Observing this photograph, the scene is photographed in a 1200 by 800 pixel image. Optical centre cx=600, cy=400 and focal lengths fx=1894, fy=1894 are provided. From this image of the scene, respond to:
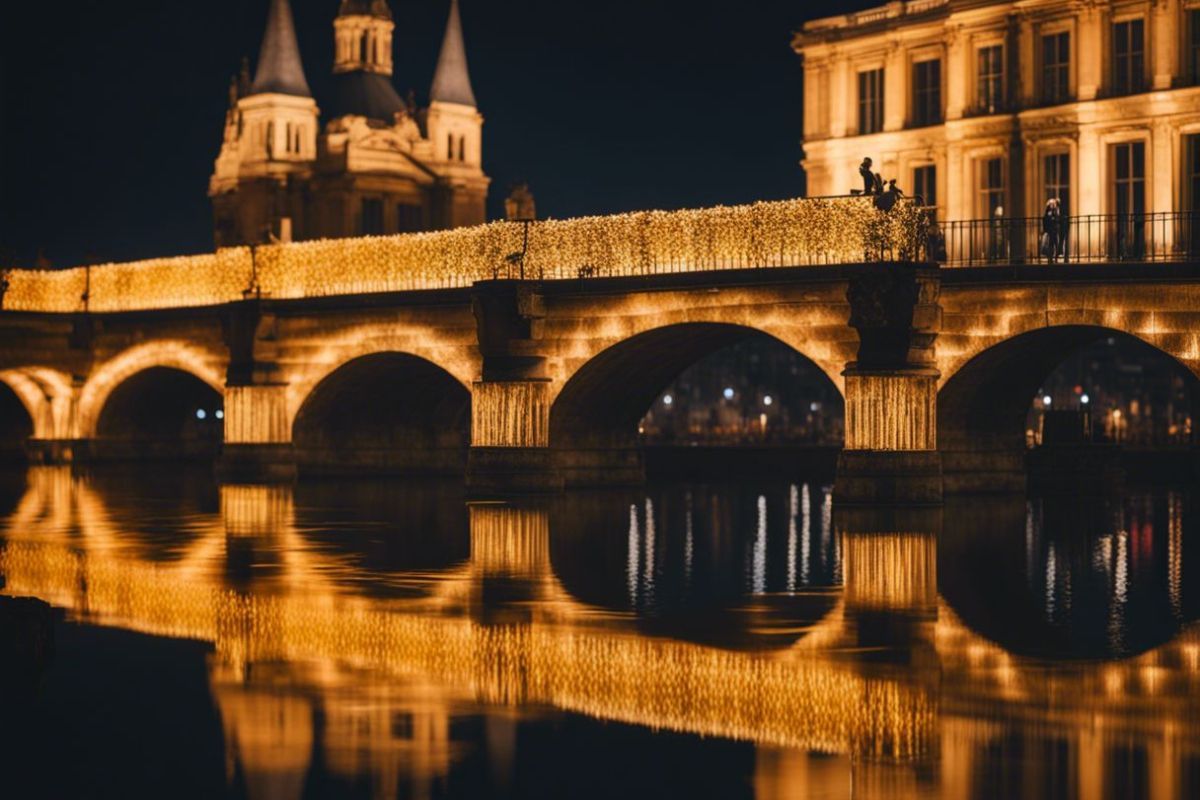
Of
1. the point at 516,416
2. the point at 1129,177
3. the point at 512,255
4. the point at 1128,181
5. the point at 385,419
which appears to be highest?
the point at 1129,177

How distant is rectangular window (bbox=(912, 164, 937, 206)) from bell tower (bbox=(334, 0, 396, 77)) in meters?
88.6

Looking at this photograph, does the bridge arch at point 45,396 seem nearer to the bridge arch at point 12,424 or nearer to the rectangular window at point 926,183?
the bridge arch at point 12,424

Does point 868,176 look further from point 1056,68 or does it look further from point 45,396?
point 45,396

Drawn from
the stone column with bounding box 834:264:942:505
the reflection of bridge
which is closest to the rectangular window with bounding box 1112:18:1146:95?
the reflection of bridge

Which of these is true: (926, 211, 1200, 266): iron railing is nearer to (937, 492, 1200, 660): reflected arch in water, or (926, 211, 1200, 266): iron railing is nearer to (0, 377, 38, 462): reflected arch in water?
(937, 492, 1200, 660): reflected arch in water

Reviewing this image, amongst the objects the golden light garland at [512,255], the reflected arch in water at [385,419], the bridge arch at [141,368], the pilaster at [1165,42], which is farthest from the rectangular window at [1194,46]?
the bridge arch at [141,368]

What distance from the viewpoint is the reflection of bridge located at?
47.9 m

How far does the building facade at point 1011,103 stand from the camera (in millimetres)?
60406

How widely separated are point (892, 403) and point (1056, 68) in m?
→ 20.8

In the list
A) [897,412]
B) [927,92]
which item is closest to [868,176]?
[897,412]

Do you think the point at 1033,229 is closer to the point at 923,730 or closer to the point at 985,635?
the point at 985,635

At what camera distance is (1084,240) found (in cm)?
6084

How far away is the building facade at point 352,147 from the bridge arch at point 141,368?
188ft

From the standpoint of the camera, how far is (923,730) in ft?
62.2
